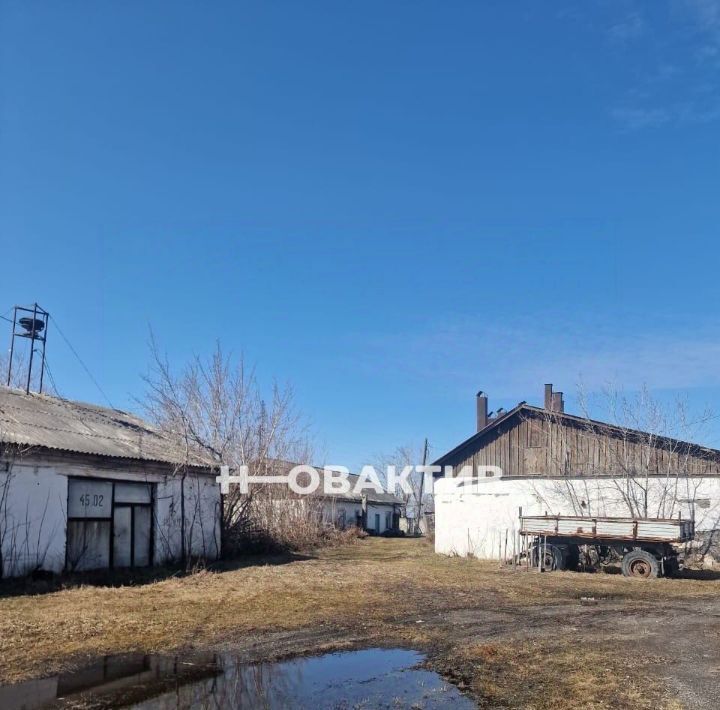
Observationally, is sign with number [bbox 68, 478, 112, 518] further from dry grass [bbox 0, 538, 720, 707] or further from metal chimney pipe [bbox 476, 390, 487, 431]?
metal chimney pipe [bbox 476, 390, 487, 431]

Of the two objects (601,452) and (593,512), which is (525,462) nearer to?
(601,452)

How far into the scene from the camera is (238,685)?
757 centimetres

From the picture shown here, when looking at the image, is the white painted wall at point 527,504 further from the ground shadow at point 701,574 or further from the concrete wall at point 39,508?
the concrete wall at point 39,508

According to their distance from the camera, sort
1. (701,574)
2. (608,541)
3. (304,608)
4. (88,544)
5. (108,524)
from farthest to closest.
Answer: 1. (701,574)
2. (608,541)
3. (108,524)
4. (88,544)
5. (304,608)

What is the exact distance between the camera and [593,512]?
24.5 meters

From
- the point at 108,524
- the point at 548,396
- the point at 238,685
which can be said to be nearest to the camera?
the point at 238,685

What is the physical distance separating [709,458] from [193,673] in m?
21.2

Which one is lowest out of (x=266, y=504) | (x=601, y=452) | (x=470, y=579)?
(x=470, y=579)

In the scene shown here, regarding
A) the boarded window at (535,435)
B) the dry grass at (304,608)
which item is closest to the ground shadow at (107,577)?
the dry grass at (304,608)

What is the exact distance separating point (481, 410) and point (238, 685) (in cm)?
2689

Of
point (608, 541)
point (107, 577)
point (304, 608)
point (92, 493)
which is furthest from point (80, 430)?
Answer: point (608, 541)

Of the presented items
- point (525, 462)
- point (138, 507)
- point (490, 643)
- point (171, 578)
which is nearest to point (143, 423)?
point (138, 507)

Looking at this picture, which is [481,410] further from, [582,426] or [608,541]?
[608,541]

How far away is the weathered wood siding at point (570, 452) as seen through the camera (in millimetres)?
24453
